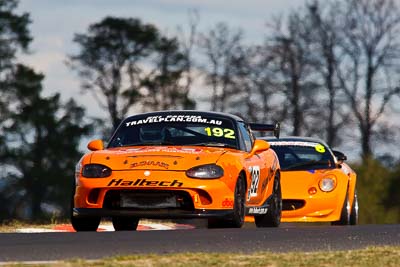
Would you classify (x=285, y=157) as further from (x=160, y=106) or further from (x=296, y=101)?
(x=160, y=106)

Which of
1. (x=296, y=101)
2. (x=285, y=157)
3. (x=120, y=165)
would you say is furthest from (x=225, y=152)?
(x=296, y=101)

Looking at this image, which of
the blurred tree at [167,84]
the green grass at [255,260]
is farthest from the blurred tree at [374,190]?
the green grass at [255,260]

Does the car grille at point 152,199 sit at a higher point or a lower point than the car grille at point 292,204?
higher

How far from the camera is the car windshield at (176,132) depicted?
54.7 feet

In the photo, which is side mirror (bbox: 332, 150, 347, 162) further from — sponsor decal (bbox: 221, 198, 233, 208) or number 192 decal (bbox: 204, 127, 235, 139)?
sponsor decal (bbox: 221, 198, 233, 208)

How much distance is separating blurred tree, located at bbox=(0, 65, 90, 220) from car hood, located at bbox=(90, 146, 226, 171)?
41475 millimetres

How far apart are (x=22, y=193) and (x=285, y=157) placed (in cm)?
3739

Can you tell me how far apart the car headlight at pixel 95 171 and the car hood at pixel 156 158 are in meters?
0.05

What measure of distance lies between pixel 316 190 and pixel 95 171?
6.89 m

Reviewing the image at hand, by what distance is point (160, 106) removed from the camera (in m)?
63.8

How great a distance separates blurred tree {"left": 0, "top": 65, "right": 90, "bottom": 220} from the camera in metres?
58.8

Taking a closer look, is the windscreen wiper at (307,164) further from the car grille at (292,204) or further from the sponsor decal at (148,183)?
the sponsor decal at (148,183)

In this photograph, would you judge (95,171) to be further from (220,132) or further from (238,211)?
(220,132)

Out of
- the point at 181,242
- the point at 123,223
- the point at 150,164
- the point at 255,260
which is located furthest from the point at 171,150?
the point at 255,260
